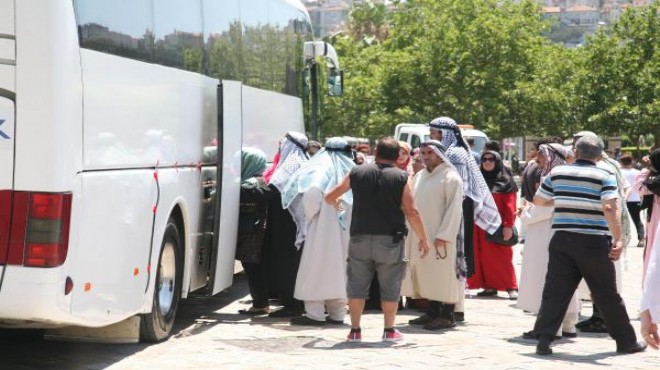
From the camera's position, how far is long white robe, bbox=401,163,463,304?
1231 centimetres

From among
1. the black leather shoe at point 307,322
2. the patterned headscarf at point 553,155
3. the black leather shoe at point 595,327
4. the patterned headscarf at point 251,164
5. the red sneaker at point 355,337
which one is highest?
the patterned headscarf at point 251,164

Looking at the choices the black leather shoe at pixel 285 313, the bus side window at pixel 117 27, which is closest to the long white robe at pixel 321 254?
the black leather shoe at pixel 285 313

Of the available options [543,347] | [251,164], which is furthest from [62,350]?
[543,347]

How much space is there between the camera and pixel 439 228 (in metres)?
12.4

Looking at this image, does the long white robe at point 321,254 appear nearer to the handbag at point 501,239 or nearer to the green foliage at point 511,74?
the handbag at point 501,239

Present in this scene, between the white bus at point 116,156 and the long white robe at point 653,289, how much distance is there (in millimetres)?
3502

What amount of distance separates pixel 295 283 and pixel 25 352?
3.12 m

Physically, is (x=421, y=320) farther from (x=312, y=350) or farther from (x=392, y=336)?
→ (x=312, y=350)

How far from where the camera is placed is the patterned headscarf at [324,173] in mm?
12633

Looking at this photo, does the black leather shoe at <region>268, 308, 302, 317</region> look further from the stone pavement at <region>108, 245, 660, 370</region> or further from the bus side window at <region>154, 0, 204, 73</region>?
the bus side window at <region>154, 0, 204, 73</region>

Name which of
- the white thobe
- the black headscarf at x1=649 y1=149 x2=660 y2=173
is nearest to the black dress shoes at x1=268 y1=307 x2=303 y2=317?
the white thobe

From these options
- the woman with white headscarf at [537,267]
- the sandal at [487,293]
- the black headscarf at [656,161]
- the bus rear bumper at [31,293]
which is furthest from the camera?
the sandal at [487,293]

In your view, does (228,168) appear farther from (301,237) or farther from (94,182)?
(94,182)

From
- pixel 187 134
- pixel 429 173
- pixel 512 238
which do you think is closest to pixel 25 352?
pixel 187 134
